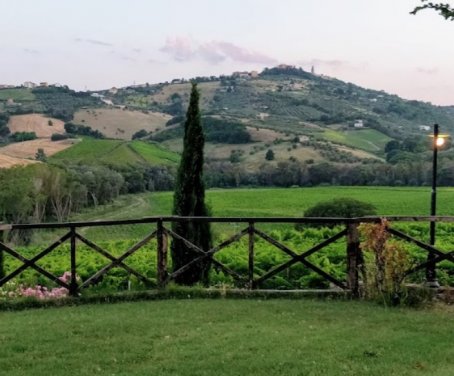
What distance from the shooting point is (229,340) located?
6.14 meters

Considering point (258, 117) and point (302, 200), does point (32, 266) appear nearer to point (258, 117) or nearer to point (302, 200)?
point (302, 200)

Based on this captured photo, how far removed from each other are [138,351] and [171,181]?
235 ft

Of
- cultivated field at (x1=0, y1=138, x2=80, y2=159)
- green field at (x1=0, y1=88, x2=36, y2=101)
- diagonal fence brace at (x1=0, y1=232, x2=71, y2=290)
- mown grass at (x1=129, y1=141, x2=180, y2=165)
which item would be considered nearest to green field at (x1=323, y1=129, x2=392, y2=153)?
mown grass at (x1=129, y1=141, x2=180, y2=165)

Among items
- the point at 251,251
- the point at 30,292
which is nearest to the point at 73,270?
the point at 30,292

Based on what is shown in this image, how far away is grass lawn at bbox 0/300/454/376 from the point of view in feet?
17.4

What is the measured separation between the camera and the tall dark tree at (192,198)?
10.2 meters

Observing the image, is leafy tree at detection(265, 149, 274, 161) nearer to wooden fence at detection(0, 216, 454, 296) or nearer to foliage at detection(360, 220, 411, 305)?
wooden fence at detection(0, 216, 454, 296)

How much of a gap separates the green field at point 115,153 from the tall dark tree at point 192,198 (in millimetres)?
66384

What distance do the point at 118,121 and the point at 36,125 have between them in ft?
76.3

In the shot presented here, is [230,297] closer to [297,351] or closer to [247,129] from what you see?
[297,351]

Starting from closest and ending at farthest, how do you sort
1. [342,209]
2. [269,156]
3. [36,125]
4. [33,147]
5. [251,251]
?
[251,251]
[342,209]
[269,156]
[33,147]
[36,125]

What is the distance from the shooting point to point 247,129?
10812 cm

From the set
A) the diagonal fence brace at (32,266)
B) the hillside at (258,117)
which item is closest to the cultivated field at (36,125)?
the hillside at (258,117)

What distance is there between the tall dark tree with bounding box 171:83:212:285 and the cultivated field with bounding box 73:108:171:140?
107 m
